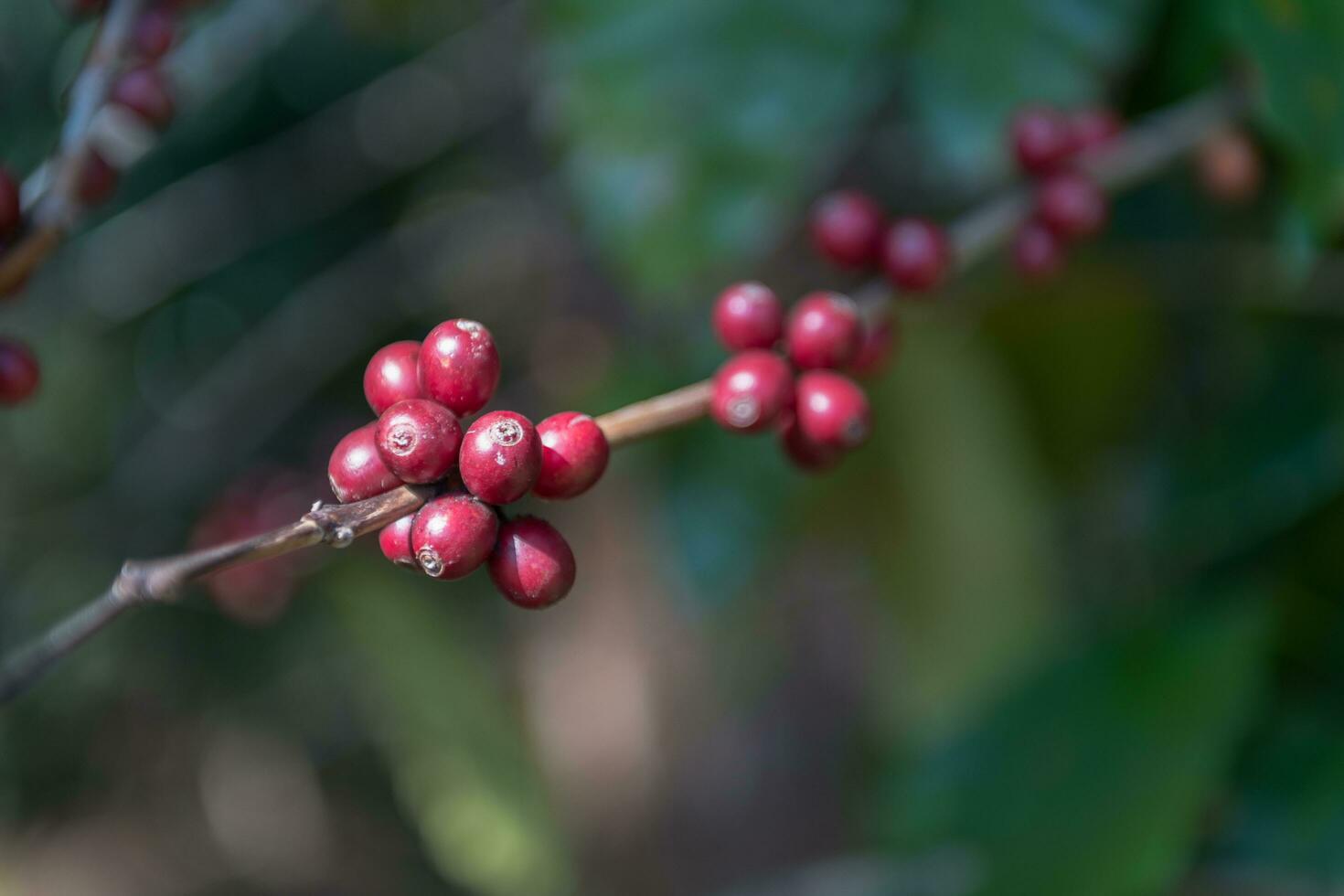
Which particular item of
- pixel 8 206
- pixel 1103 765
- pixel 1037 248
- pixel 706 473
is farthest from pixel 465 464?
pixel 1103 765

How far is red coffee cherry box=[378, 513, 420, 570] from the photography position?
51 cm

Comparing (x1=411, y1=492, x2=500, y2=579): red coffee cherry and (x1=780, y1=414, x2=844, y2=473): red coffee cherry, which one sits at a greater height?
(x1=780, y1=414, x2=844, y2=473): red coffee cherry

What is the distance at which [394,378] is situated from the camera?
563 millimetres

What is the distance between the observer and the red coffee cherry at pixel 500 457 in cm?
48

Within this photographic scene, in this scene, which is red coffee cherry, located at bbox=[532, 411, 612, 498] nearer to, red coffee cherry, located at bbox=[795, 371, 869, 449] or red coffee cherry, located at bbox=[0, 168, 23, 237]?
red coffee cherry, located at bbox=[795, 371, 869, 449]

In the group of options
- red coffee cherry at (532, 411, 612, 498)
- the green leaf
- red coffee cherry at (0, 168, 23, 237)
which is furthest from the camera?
the green leaf

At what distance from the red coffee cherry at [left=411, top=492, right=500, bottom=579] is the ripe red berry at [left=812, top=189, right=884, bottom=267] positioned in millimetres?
489

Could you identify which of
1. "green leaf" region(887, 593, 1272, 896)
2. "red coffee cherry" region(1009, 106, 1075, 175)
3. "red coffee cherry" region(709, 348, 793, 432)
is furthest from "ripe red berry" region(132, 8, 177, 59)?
"green leaf" region(887, 593, 1272, 896)

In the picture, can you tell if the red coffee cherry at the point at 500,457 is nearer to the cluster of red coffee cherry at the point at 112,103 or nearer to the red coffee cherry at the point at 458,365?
the red coffee cherry at the point at 458,365

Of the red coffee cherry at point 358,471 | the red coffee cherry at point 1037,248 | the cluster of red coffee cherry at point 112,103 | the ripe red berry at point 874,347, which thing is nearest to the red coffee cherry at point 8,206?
the cluster of red coffee cherry at point 112,103

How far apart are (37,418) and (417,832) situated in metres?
1.47

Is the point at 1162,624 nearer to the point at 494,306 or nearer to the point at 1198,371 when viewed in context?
the point at 1198,371

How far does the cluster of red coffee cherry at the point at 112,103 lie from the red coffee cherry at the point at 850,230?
1.79 ft

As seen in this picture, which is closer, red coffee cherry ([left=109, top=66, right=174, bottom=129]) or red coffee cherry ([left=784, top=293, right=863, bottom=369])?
red coffee cherry ([left=784, top=293, right=863, bottom=369])
